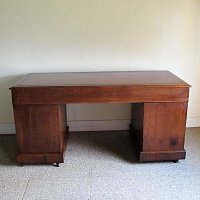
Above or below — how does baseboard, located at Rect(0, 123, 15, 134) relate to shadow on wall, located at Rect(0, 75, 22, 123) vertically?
below

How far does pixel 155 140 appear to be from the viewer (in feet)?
6.62

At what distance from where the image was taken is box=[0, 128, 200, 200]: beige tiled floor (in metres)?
1.69

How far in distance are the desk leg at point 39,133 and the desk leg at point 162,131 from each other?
0.71 meters

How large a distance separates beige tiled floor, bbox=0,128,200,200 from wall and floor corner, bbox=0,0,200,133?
847 millimetres

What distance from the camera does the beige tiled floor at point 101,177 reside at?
169cm

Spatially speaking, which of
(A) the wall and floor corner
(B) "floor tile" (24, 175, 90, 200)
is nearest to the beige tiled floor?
(B) "floor tile" (24, 175, 90, 200)

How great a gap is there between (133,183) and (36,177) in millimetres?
780

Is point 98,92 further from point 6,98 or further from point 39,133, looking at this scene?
point 6,98

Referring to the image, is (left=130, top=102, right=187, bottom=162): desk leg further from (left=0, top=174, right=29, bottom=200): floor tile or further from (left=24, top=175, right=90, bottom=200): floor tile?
(left=0, top=174, right=29, bottom=200): floor tile

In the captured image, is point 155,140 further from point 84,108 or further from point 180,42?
point 180,42

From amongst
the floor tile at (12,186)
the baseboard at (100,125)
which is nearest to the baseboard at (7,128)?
the baseboard at (100,125)

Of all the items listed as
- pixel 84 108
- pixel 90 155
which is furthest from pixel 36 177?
pixel 84 108

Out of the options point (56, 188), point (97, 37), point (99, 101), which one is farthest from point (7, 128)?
point (97, 37)

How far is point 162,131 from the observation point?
200 centimetres
